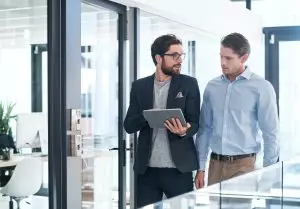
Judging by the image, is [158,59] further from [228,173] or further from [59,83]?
[228,173]

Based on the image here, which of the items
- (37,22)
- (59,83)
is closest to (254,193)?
(59,83)

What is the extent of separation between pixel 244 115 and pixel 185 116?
0.35 m

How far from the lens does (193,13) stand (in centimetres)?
477

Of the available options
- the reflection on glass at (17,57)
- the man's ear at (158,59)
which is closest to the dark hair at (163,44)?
the man's ear at (158,59)

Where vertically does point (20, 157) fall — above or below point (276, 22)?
below

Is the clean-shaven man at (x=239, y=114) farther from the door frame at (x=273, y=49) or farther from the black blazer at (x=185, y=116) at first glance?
the door frame at (x=273, y=49)

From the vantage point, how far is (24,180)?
4.72 metres

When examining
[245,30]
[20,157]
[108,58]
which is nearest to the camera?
[108,58]

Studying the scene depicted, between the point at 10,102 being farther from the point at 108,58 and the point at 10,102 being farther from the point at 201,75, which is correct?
the point at 201,75

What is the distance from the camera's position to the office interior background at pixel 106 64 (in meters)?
3.03

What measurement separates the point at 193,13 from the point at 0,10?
225cm

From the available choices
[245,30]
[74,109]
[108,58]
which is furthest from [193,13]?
[74,109]

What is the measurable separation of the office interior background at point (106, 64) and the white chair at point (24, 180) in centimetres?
12

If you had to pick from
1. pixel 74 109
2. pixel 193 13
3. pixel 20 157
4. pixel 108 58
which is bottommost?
pixel 20 157
